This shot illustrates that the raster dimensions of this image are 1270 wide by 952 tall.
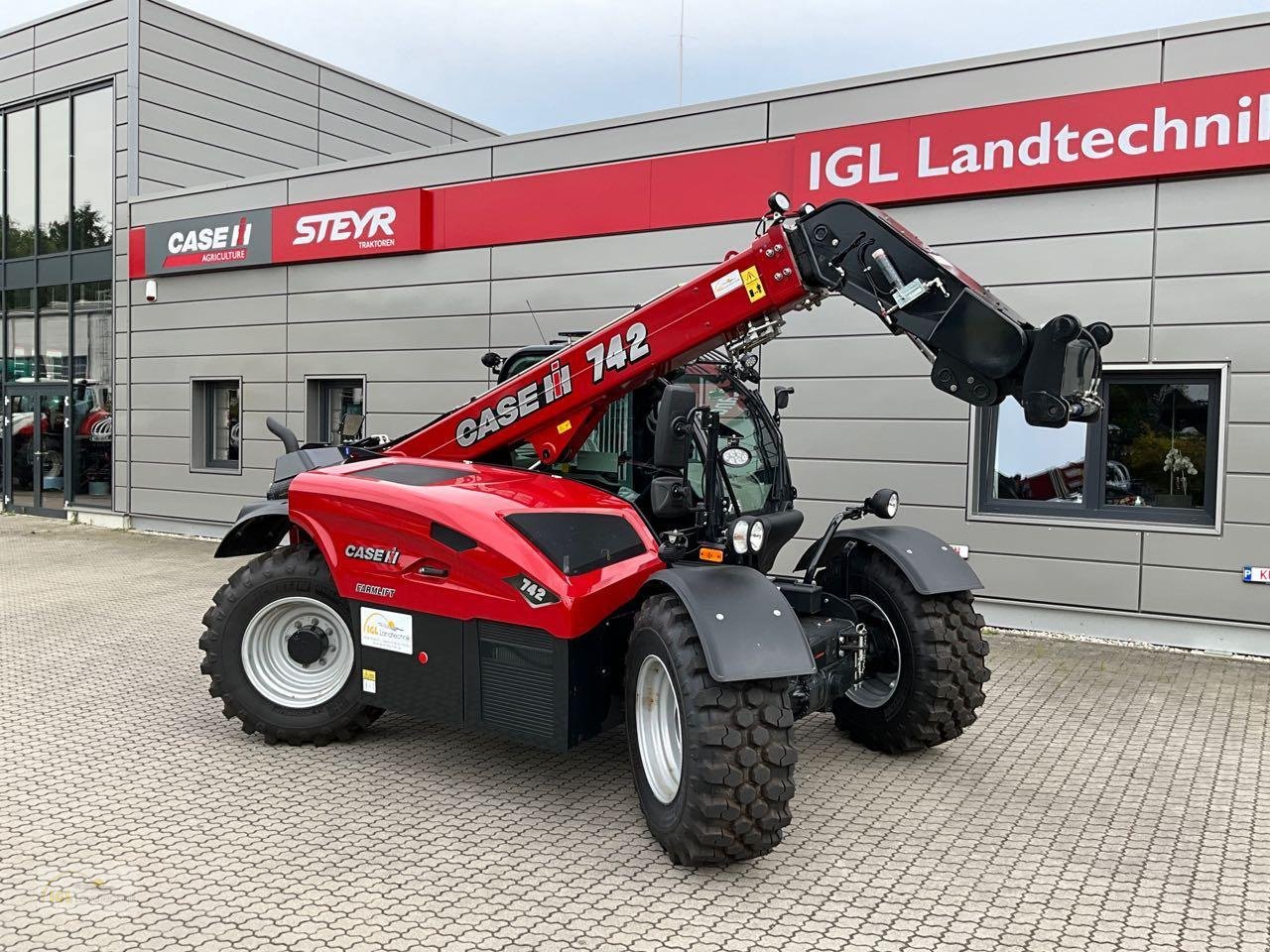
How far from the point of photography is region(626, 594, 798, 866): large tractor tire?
3.82 metres

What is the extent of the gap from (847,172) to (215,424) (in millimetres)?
9913

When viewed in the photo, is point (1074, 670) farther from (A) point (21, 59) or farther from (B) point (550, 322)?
(A) point (21, 59)

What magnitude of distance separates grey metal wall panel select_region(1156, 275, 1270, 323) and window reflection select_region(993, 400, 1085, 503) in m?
1.20

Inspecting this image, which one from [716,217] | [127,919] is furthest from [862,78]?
[127,919]

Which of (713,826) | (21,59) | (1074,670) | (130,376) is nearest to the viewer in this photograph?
(713,826)

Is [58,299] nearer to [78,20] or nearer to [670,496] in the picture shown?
[78,20]

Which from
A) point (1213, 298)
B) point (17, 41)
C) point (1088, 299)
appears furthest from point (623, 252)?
point (17, 41)

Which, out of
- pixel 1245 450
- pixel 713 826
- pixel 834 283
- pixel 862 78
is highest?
pixel 862 78

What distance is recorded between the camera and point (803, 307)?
4.70 meters

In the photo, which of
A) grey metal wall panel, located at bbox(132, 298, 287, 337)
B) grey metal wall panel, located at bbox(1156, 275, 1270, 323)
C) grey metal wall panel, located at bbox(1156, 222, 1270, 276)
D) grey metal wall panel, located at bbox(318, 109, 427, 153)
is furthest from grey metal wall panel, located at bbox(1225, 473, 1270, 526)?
grey metal wall panel, located at bbox(318, 109, 427, 153)

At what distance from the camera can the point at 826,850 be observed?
4227 mm

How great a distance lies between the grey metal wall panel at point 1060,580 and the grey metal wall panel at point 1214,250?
240cm

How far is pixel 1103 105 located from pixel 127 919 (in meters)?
8.38

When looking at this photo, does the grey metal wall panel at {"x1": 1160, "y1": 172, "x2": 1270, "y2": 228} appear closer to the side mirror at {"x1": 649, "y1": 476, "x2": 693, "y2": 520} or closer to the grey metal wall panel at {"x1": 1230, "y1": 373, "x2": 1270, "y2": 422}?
the grey metal wall panel at {"x1": 1230, "y1": 373, "x2": 1270, "y2": 422}
